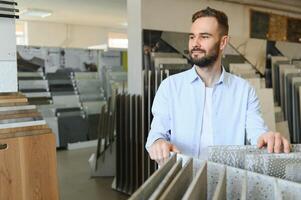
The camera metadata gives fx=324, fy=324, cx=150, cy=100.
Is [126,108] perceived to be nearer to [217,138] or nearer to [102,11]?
[217,138]

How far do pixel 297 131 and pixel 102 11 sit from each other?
17.0 ft

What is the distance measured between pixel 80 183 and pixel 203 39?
345 centimetres

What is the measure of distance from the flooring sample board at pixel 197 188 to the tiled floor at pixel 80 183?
128 inches

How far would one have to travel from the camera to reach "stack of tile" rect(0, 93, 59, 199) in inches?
85.5

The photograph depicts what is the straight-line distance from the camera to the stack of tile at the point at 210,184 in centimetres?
64

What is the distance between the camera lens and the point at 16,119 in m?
2.34

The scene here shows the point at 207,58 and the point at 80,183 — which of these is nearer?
the point at 207,58

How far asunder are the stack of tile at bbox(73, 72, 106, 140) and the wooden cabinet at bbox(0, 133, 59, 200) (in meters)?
4.33

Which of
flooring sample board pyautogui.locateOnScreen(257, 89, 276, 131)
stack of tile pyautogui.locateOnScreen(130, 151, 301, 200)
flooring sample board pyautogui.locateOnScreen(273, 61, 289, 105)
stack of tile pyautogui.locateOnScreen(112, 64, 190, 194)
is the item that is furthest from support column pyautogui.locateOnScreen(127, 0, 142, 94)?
stack of tile pyautogui.locateOnScreen(130, 151, 301, 200)

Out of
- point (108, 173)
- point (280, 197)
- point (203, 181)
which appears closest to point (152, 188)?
point (203, 181)

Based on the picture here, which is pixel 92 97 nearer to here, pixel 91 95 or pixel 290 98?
pixel 91 95

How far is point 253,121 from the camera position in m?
1.47

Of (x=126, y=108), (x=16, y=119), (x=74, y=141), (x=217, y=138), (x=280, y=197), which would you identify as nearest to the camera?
(x=280, y=197)

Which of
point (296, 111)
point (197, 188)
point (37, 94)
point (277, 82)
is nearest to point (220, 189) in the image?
point (197, 188)
